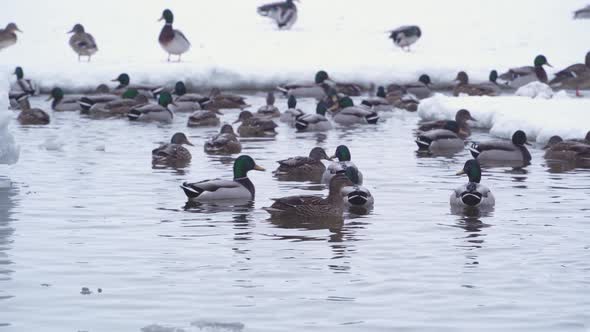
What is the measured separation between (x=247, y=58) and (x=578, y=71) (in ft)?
37.0

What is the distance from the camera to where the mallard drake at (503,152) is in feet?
67.1

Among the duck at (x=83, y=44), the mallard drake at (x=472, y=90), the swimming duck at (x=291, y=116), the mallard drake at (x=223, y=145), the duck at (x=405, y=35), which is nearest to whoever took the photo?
the mallard drake at (x=223, y=145)

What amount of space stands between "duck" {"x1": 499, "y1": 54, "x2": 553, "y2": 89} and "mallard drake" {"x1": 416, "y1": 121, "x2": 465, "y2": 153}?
47.6 ft

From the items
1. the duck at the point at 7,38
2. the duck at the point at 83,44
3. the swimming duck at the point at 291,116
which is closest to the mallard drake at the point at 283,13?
the duck at the point at 83,44

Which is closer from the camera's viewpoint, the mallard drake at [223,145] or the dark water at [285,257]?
the dark water at [285,257]

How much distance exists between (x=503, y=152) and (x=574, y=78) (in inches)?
562

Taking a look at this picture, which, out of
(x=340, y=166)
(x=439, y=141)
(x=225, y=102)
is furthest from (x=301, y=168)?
(x=225, y=102)

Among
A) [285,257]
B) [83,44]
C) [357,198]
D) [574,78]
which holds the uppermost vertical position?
[83,44]

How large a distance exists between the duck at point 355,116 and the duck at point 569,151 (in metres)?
7.82

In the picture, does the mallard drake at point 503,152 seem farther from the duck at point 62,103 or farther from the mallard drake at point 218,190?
the duck at point 62,103

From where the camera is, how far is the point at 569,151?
66.1ft

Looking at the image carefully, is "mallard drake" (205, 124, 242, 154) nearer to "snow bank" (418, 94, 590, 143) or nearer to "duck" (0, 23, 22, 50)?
"snow bank" (418, 94, 590, 143)

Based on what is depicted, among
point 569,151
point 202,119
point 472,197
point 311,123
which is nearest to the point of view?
point 472,197

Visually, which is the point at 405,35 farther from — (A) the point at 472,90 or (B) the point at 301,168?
(B) the point at 301,168
